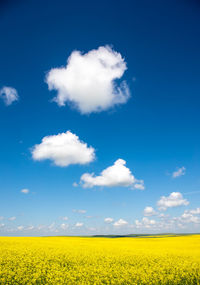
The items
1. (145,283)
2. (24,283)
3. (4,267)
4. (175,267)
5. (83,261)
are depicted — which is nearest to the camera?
(24,283)

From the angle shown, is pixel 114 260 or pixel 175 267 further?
pixel 114 260

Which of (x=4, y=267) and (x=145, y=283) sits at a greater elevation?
(x=4, y=267)

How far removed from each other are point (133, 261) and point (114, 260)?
204 centimetres

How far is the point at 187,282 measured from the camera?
582 inches

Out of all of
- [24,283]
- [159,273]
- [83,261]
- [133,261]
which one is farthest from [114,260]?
[24,283]

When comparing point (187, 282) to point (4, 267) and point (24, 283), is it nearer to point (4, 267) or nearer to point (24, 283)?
point (24, 283)

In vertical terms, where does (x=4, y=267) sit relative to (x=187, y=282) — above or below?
above

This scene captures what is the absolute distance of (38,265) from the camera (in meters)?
16.4

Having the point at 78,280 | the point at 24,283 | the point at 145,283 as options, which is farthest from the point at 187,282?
the point at 24,283

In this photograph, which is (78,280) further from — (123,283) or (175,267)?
(175,267)

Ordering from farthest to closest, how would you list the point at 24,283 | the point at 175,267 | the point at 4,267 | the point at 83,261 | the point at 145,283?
the point at 83,261, the point at 175,267, the point at 4,267, the point at 145,283, the point at 24,283

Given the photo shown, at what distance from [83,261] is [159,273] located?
7525 mm

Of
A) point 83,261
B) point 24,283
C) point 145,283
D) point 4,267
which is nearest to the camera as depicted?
point 24,283

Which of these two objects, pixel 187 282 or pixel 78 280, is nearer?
pixel 78 280
